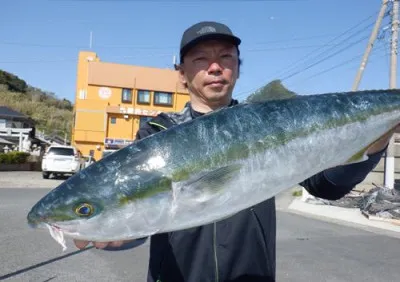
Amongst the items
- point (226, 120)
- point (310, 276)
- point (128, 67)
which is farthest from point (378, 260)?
point (128, 67)

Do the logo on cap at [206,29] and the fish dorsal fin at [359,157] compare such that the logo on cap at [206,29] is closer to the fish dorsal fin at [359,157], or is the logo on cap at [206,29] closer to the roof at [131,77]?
the fish dorsal fin at [359,157]

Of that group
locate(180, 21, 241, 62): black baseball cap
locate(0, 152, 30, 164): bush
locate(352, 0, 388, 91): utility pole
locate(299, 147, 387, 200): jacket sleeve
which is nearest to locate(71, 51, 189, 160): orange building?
locate(0, 152, 30, 164): bush

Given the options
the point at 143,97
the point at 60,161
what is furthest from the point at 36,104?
the point at 60,161

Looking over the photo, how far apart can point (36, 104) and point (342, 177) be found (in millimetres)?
89988

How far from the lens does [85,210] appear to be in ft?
5.46

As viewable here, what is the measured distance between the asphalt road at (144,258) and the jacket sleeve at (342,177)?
13.3 feet

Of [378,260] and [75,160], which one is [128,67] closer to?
[75,160]

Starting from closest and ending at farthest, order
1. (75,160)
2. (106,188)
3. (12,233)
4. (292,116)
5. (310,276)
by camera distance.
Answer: (106,188), (292,116), (310,276), (12,233), (75,160)

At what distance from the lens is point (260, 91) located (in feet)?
7.48

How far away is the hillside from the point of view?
246ft

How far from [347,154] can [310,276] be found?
4582 mm

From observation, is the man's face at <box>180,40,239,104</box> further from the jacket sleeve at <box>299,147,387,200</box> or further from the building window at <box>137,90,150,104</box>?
the building window at <box>137,90,150,104</box>

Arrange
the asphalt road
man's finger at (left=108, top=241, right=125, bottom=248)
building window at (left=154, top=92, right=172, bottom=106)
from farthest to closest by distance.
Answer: building window at (left=154, top=92, right=172, bottom=106) → the asphalt road → man's finger at (left=108, top=241, right=125, bottom=248)

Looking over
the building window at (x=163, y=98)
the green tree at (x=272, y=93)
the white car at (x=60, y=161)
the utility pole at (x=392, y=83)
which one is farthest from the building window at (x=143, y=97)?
the green tree at (x=272, y=93)
